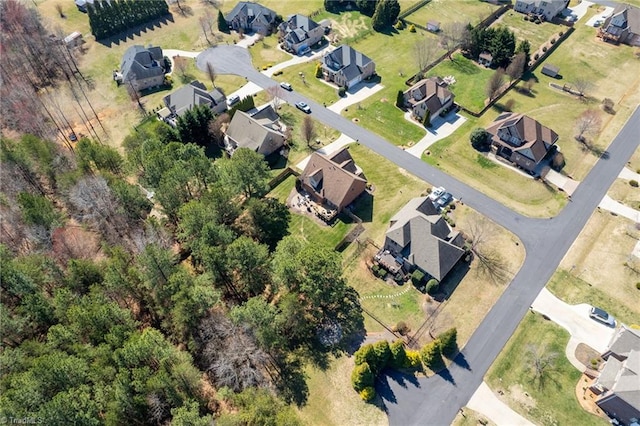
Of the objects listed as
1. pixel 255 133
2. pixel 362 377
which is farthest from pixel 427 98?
pixel 362 377

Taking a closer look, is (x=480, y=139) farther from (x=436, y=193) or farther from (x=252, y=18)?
(x=252, y=18)

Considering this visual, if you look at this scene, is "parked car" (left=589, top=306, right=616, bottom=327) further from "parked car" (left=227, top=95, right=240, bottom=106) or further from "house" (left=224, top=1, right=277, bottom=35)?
"house" (left=224, top=1, right=277, bottom=35)

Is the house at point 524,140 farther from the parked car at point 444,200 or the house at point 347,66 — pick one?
the house at point 347,66

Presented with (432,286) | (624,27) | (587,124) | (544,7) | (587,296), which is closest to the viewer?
(587,296)

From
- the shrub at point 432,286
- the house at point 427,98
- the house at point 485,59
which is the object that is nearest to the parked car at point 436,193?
the shrub at point 432,286

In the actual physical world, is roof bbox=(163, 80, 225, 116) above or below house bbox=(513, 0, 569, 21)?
above

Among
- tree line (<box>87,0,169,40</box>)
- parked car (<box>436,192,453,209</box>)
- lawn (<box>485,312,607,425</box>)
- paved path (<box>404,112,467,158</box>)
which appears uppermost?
tree line (<box>87,0,169,40</box>)

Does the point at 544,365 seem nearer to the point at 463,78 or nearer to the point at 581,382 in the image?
the point at 581,382

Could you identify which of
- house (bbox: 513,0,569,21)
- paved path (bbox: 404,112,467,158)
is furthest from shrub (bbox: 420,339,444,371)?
house (bbox: 513,0,569,21)
